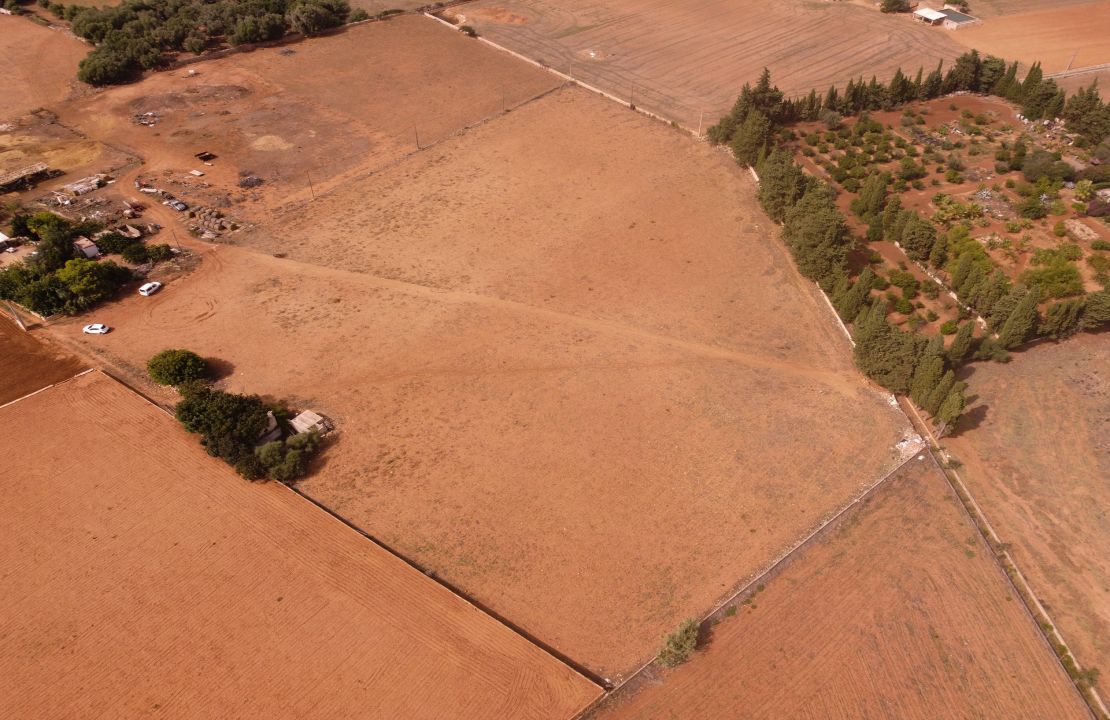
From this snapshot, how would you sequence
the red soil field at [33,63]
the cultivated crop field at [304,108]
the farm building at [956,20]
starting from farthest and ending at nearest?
the farm building at [956,20] < the red soil field at [33,63] < the cultivated crop field at [304,108]

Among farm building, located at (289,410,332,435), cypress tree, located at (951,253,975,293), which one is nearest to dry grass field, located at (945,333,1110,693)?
cypress tree, located at (951,253,975,293)

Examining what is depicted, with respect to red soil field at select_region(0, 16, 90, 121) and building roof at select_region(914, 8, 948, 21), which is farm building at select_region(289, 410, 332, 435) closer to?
red soil field at select_region(0, 16, 90, 121)

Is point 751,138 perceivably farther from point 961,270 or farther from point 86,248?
point 86,248

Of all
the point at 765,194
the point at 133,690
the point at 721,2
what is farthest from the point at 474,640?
the point at 721,2

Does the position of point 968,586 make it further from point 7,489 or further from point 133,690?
point 7,489

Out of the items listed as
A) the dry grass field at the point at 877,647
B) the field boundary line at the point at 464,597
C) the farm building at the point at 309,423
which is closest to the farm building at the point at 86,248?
the farm building at the point at 309,423

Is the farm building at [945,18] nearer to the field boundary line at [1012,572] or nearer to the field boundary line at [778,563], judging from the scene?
the field boundary line at [1012,572]

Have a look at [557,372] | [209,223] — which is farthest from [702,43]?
[209,223]
